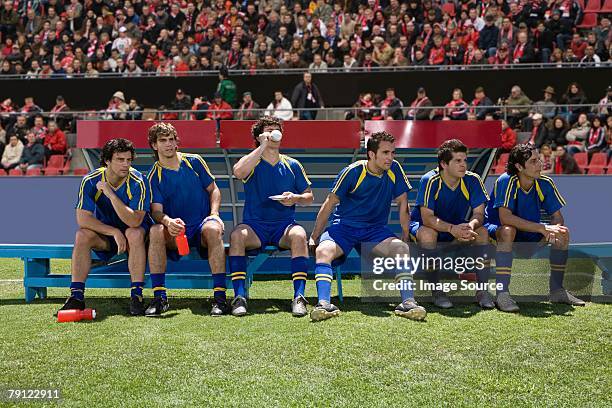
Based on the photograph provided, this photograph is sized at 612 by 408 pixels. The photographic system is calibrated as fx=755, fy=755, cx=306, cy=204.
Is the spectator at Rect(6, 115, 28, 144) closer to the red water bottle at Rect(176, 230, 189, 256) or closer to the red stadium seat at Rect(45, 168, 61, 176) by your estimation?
the red stadium seat at Rect(45, 168, 61, 176)

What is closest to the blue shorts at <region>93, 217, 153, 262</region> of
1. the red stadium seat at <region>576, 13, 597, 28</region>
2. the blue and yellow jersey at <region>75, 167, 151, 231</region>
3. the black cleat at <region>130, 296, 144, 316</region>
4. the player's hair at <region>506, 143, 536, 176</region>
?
the blue and yellow jersey at <region>75, 167, 151, 231</region>

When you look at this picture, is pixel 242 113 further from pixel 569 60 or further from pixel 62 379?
pixel 62 379

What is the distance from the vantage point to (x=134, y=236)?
229 inches

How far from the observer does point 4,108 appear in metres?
15.3

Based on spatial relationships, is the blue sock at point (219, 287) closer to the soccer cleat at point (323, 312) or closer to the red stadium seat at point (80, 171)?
the soccer cleat at point (323, 312)

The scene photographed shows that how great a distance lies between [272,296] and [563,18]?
10.1 metres

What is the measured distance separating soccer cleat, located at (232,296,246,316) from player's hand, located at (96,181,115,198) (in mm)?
1278

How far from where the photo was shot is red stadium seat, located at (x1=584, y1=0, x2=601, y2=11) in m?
15.4

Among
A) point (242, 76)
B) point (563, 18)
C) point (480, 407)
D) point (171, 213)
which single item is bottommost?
point (480, 407)

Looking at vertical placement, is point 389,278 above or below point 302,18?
below

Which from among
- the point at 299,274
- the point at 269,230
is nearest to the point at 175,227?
the point at 269,230

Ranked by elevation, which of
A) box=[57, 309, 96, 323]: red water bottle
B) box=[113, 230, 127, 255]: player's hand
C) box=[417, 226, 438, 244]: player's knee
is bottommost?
box=[57, 309, 96, 323]: red water bottle

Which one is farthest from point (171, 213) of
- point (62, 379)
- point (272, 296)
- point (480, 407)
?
point (480, 407)

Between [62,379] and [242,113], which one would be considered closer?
[62,379]
